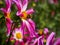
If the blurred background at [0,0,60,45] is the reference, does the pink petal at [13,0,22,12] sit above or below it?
below

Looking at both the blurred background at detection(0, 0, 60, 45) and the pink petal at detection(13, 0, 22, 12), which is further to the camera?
the blurred background at detection(0, 0, 60, 45)

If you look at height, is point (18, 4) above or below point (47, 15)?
below

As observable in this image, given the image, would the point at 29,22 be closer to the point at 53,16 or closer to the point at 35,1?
the point at 35,1

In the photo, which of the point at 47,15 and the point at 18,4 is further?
the point at 47,15

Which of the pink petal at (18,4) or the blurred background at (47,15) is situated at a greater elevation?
the blurred background at (47,15)

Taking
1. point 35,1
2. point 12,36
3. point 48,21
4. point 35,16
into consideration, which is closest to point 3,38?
point 12,36

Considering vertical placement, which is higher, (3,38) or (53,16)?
(53,16)

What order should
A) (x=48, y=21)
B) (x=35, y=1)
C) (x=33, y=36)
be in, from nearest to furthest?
(x=33, y=36) < (x=35, y=1) < (x=48, y=21)

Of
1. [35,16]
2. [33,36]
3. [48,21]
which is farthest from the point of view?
[48,21]

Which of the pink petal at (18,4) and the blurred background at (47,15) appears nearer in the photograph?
the pink petal at (18,4)

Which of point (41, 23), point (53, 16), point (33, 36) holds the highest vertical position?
point (53, 16)

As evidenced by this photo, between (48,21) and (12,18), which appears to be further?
(48,21)

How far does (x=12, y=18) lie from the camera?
940 mm

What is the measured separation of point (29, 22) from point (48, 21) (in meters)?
1.44
